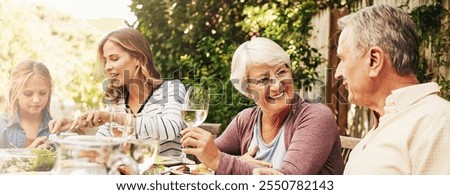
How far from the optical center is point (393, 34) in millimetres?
1494

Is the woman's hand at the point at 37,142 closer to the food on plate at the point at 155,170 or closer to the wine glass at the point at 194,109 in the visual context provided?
the food on plate at the point at 155,170

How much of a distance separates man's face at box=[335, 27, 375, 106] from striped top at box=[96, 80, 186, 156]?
1.88ft

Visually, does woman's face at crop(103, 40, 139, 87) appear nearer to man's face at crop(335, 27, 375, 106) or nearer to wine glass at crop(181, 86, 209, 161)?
Result: wine glass at crop(181, 86, 209, 161)

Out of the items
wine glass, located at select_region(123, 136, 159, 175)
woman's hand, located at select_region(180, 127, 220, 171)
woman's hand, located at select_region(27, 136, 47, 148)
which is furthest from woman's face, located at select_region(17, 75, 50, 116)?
wine glass, located at select_region(123, 136, 159, 175)

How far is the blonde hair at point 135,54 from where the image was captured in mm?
2080

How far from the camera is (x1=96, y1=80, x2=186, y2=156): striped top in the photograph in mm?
1981

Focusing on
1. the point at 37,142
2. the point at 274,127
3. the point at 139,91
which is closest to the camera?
the point at 274,127

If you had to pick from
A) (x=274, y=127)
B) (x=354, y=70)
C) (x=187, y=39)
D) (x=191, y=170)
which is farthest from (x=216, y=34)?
(x=354, y=70)

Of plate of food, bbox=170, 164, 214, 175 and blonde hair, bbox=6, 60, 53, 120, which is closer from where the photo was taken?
plate of food, bbox=170, 164, 214, 175

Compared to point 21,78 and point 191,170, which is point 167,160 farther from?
point 21,78

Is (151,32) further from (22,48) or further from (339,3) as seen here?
(339,3)

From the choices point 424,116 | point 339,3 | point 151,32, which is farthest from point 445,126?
point 151,32

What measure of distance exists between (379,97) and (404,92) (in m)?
0.10

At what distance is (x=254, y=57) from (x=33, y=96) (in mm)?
776
